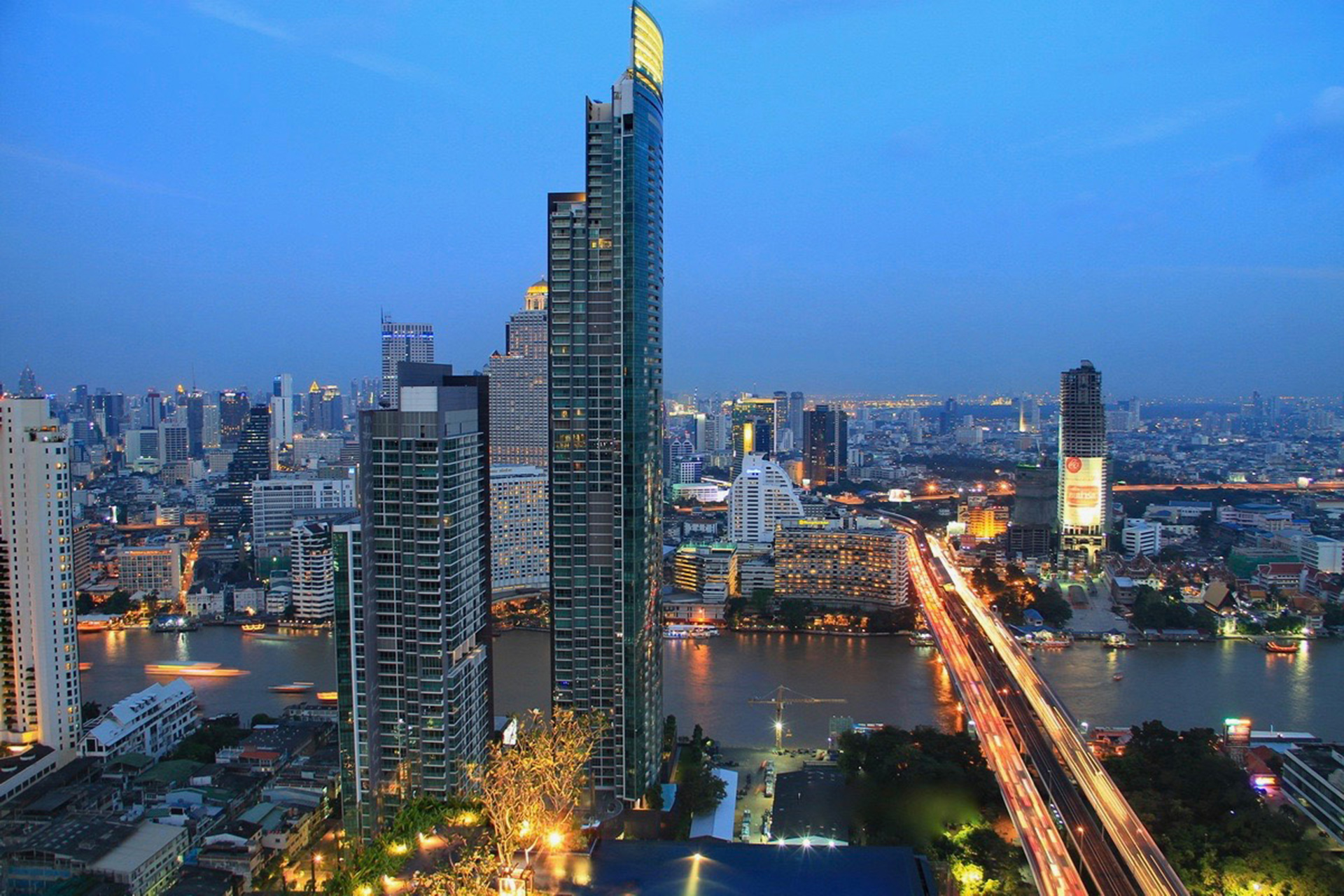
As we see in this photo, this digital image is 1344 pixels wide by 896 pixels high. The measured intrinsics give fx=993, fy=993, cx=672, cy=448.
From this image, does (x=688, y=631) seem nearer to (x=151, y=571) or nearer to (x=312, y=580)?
(x=312, y=580)

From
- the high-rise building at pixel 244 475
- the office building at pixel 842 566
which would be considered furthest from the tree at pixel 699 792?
the high-rise building at pixel 244 475

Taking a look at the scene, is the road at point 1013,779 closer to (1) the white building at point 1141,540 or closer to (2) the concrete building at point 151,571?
(1) the white building at point 1141,540

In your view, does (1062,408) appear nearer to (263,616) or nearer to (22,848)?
(263,616)

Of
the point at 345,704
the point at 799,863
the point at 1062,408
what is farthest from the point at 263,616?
the point at 1062,408

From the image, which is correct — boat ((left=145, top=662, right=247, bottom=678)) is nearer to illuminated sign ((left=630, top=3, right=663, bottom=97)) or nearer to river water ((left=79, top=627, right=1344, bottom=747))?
river water ((left=79, top=627, right=1344, bottom=747))

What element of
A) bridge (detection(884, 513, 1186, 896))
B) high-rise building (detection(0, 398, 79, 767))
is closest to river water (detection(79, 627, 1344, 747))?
bridge (detection(884, 513, 1186, 896))

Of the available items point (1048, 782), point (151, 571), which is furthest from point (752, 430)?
point (1048, 782)

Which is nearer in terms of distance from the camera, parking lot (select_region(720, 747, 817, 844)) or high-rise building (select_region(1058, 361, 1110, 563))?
parking lot (select_region(720, 747, 817, 844))

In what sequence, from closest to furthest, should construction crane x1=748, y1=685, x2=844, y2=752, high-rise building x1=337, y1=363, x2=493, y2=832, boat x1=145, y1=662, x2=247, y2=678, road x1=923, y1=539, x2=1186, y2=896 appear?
road x1=923, y1=539, x2=1186, y2=896, high-rise building x1=337, y1=363, x2=493, y2=832, construction crane x1=748, y1=685, x2=844, y2=752, boat x1=145, y1=662, x2=247, y2=678
